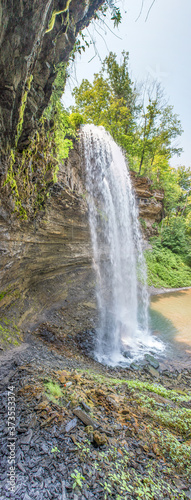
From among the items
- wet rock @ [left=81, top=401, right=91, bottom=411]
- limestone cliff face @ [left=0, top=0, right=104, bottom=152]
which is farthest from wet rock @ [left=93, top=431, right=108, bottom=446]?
limestone cliff face @ [left=0, top=0, right=104, bottom=152]

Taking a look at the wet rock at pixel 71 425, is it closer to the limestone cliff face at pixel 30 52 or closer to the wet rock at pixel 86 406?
the wet rock at pixel 86 406

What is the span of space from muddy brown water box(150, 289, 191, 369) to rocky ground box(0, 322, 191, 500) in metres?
2.95

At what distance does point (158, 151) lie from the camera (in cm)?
1870

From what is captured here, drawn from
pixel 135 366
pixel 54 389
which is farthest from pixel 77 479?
pixel 135 366

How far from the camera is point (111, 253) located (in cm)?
978

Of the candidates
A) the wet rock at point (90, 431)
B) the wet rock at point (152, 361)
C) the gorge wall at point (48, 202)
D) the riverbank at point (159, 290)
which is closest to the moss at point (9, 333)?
the gorge wall at point (48, 202)

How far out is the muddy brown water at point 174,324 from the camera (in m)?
6.23

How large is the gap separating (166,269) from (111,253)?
7682 mm

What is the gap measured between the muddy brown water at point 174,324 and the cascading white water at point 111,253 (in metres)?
0.54

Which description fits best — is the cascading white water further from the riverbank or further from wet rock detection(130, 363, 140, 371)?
the riverbank

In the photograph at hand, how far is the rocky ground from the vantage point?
1542 millimetres

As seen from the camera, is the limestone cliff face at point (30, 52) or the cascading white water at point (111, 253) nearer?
the limestone cliff face at point (30, 52)

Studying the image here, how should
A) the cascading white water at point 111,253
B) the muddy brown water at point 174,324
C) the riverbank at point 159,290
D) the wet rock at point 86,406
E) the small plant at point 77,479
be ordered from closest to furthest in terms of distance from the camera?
the small plant at point 77,479
the wet rock at point 86,406
the muddy brown water at point 174,324
the cascading white water at point 111,253
the riverbank at point 159,290

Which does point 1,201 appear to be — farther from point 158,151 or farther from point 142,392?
point 158,151
